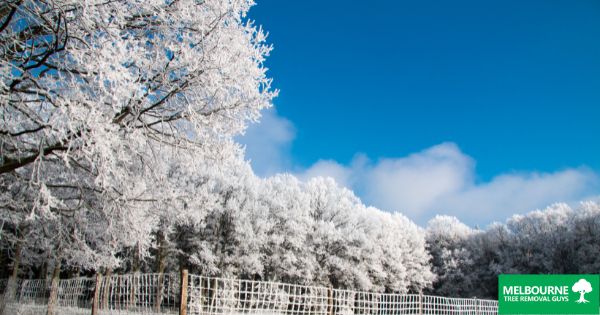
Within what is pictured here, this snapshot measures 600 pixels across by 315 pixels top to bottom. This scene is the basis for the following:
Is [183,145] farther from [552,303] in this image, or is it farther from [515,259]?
[515,259]

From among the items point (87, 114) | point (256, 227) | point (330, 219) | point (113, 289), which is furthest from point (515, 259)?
point (87, 114)

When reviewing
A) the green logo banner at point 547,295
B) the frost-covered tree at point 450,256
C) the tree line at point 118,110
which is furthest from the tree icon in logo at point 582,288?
the frost-covered tree at point 450,256

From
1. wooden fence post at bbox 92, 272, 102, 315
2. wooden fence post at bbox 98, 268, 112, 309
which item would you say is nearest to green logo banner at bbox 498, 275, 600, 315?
wooden fence post at bbox 98, 268, 112, 309

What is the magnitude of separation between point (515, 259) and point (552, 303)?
93.2ft

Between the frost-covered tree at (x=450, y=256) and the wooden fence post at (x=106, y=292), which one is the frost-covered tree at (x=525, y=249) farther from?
the wooden fence post at (x=106, y=292)

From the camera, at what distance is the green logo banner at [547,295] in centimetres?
1582

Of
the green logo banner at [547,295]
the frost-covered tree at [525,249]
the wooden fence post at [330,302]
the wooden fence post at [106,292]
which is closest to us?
the wooden fence post at [106,292]

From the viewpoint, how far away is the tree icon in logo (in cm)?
1634

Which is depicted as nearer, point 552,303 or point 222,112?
point 222,112

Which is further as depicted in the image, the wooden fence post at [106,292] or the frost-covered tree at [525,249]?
the frost-covered tree at [525,249]

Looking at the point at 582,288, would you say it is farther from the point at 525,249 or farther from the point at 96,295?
the point at 525,249

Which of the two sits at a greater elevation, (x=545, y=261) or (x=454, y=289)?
(x=545, y=261)

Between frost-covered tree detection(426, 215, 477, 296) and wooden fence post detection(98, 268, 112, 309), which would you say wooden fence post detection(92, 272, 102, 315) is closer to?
wooden fence post detection(98, 268, 112, 309)

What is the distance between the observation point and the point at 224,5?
21.8 ft
